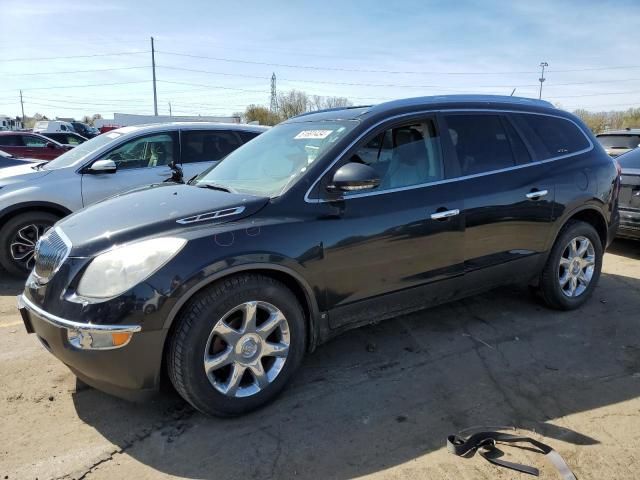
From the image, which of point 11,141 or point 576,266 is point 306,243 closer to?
point 576,266

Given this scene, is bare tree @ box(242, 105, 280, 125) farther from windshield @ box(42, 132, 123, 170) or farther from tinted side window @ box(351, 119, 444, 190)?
tinted side window @ box(351, 119, 444, 190)

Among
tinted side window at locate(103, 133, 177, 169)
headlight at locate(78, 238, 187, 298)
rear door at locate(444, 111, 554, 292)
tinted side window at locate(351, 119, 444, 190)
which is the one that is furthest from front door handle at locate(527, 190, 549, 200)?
tinted side window at locate(103, 133, 177, 169)

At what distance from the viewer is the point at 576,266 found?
4.64 metres

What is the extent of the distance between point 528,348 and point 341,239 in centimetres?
184

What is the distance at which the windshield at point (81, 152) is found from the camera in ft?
20.4

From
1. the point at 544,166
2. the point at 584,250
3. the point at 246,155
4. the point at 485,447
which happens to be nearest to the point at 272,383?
the point at 485,447

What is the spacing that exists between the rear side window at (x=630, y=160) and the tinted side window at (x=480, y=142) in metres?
3.70

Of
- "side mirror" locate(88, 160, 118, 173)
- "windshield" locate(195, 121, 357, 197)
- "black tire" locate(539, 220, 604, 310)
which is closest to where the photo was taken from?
"windshield" locate(195, 121, 357, 197)

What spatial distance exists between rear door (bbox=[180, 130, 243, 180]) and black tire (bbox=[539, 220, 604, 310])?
415 centimetres

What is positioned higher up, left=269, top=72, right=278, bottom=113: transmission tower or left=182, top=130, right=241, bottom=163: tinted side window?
left=269, top=72, right=278, bottom=113: transmission tower

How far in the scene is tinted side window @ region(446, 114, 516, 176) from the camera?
3.86 m

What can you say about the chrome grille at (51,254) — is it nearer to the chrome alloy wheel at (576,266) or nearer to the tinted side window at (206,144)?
the tinted side window at (206,144)

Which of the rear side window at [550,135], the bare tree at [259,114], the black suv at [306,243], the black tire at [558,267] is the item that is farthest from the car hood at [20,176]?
the bare tree at [259,114]

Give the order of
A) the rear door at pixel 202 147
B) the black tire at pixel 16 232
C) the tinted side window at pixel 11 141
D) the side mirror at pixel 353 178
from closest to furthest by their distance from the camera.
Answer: the side mirror at pixel 353 178
the black tire at pixel 16 232
the rear door at pixel 202 147
the tinted side window at pixel 11 141
